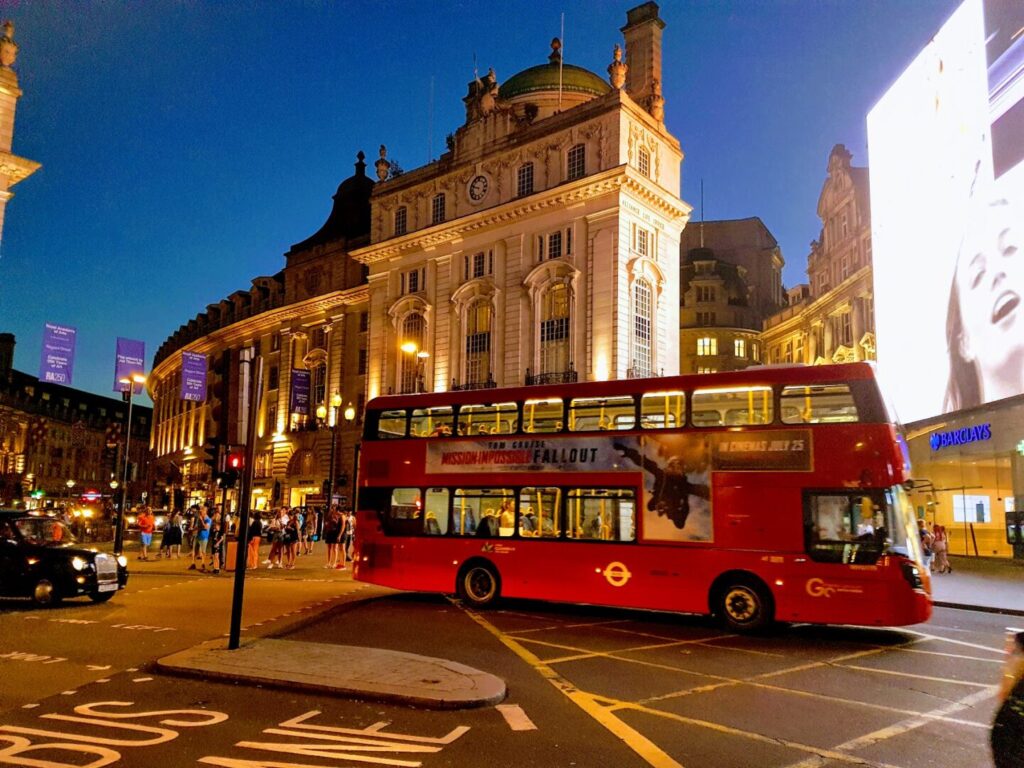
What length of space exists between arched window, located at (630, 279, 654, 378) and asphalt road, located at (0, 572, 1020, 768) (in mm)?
28003

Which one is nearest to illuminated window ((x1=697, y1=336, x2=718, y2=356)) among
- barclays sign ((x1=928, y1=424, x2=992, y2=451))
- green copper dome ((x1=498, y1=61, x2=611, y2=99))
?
green copper dome ((x1=498, y1=61, x2=611, y2=99))

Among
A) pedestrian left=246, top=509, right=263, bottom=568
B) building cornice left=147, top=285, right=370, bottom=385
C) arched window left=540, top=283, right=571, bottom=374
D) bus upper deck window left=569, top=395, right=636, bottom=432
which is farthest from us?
building cornice left=147, top=285, right=370, bottom=385

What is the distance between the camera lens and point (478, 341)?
4625 cm

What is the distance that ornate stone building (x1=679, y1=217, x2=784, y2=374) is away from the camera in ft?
242

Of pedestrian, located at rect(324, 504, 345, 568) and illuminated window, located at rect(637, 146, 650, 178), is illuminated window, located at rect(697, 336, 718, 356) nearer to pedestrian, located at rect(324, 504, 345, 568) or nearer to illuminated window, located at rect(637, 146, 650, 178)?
illuminated window, located at rect(637, 146, 650, 178)

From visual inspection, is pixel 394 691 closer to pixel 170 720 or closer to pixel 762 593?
pixel 170 720

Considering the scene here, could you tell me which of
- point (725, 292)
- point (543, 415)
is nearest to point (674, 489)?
point (543, 415)

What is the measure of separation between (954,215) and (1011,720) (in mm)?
25330

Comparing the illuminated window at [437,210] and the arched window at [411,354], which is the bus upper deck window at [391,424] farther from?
the illuminated window at [437,210]

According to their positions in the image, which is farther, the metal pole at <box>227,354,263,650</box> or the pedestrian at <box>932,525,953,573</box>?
the pedestrian at <box>932,525,953,573</box>

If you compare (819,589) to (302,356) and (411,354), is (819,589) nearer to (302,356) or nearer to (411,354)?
(411,354)

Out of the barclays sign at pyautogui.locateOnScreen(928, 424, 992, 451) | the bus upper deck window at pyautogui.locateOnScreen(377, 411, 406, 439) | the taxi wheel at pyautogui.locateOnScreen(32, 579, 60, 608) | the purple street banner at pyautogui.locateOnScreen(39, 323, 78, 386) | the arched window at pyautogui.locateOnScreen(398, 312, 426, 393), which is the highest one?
the arched window at pyautogui.locateOnScreen(398, 312, 426, 393)

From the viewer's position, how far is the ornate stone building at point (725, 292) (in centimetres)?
7388

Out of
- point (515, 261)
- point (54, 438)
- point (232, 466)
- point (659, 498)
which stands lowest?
point (659, 498)
